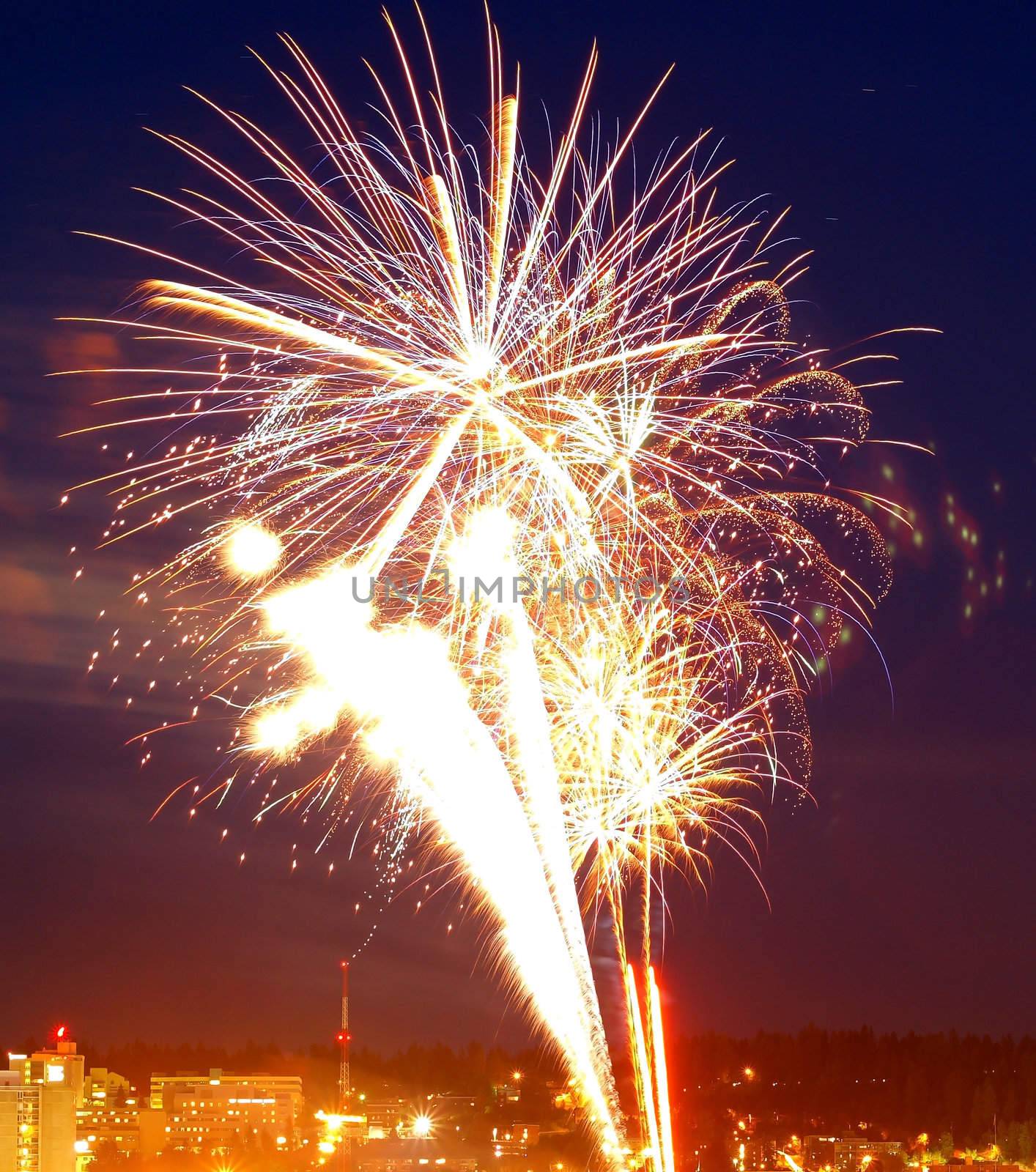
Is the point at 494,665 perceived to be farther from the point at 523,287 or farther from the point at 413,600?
the point at 523,287

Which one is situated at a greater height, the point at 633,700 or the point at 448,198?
the point at 448,198

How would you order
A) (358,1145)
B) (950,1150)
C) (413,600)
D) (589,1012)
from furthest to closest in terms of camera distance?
(358,1145), (950,1150), (589,1012), (413,600)

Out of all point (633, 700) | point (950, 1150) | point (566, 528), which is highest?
point (566, 528)

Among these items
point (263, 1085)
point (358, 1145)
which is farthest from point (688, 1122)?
point (263, 1085)

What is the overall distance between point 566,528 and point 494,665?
87.2 inches

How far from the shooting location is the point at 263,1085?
9856 centimetres

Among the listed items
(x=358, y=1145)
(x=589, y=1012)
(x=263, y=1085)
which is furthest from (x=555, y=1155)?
(x=589, y=1012)

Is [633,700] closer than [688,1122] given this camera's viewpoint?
Yes

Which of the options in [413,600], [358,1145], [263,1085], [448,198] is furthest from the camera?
[263,1085]

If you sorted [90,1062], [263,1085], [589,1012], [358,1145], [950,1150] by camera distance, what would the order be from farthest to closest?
[90,1062] → [263,1085] → [358,1145] → [950,1150] → [589,1012]

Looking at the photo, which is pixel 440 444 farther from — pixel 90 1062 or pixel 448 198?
pixel 90 1062

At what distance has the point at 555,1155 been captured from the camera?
67500 millimetres

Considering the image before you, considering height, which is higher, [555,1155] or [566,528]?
[566,528]

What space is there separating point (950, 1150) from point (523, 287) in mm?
65042
